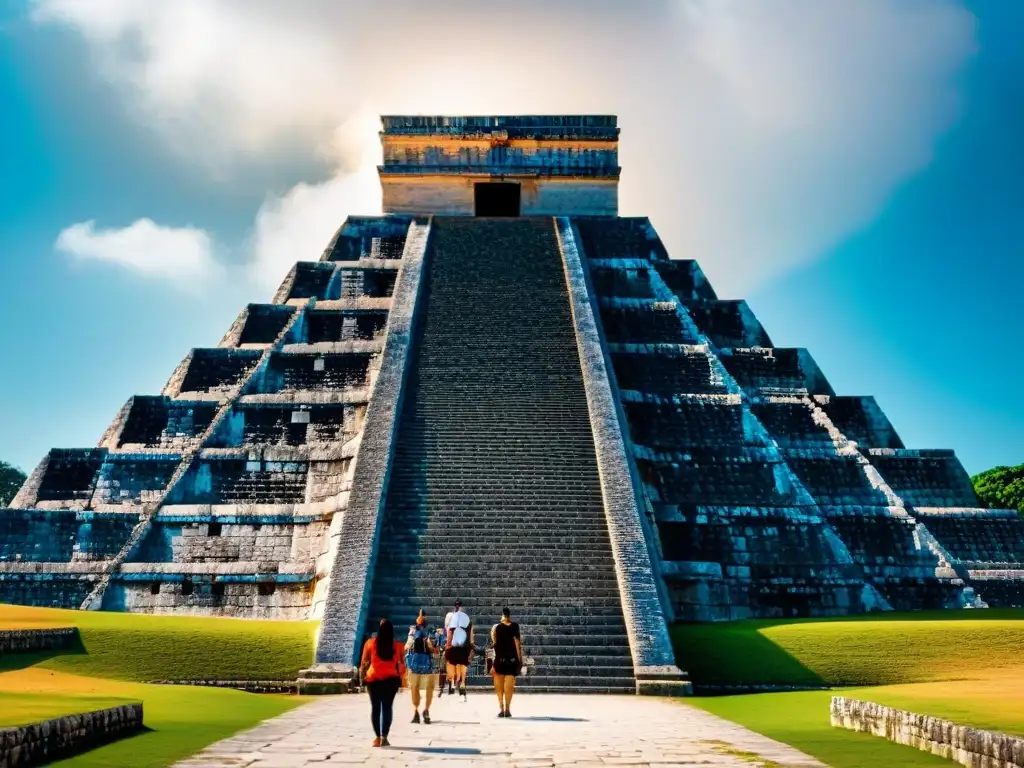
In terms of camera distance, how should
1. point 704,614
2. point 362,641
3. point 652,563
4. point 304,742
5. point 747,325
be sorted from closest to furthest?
point 304,742 < point 362,641 < point 652,563 < point 704,614 < point 747,325

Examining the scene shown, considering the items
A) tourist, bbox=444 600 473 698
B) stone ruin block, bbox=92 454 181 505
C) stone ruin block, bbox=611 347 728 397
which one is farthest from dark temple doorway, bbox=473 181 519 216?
tourist, bbox=444 600 473 698

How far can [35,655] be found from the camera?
1041cm

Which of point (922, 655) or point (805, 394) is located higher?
point (805, 394)

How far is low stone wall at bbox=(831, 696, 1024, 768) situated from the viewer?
5.49 meters

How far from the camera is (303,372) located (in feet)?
60.6

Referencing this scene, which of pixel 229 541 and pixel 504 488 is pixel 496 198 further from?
pixel 229 541

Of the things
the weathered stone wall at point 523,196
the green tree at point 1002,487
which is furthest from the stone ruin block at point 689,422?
the green tree at point 1002,487

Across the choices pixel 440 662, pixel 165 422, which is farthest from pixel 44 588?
pixel 440 662

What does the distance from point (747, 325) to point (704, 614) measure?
28.7 ft

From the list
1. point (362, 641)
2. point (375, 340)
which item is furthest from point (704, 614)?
point (375, 340)

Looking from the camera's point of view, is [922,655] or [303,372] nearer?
[922,655]

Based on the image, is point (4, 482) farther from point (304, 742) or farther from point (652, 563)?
point (304, 742)

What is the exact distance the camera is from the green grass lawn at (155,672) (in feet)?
22.6

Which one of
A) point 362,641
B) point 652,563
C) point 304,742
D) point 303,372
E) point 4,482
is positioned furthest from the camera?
point 4,482
